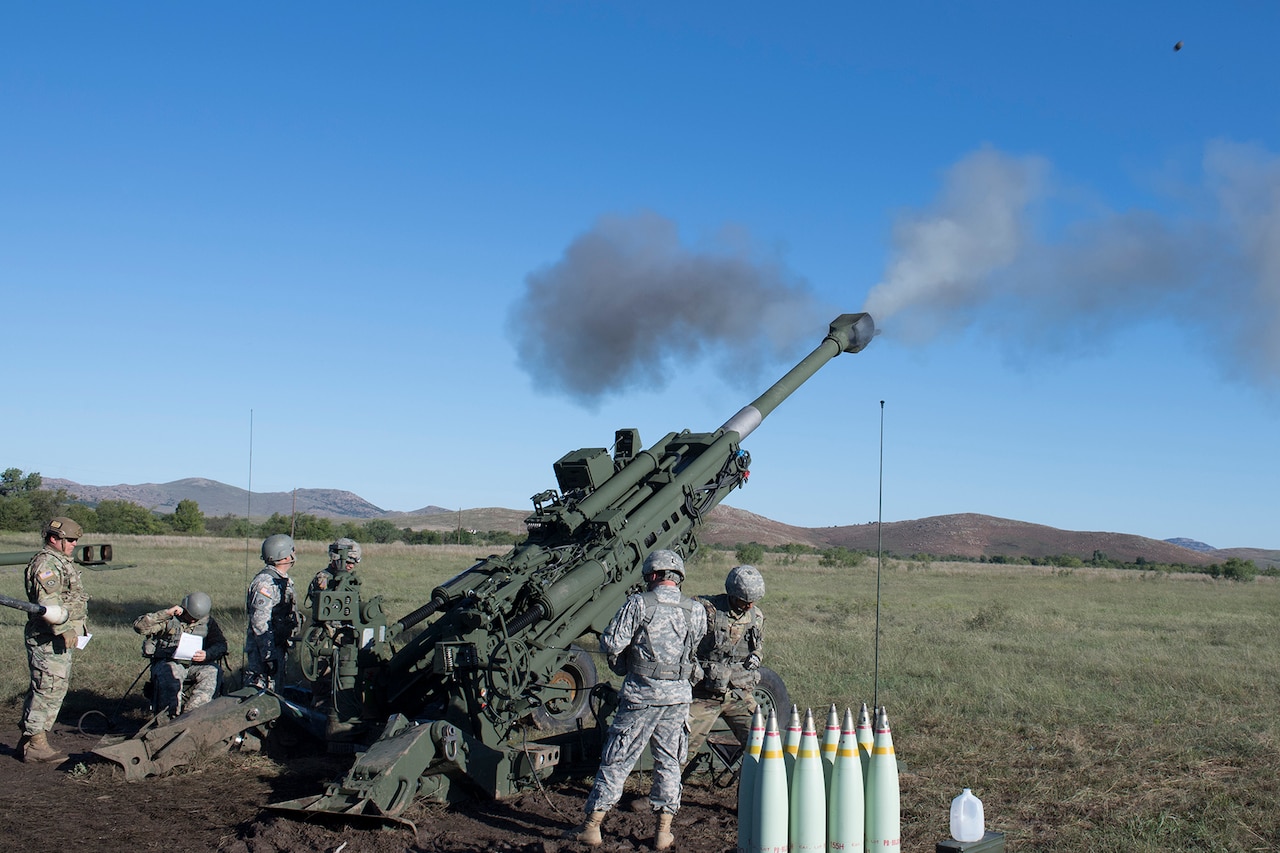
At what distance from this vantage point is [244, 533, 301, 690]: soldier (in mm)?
9523

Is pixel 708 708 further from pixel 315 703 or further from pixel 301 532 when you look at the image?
pixel 301 532

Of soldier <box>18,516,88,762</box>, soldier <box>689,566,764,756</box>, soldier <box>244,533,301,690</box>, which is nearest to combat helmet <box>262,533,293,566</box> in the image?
soldier <box>244,533,301,690</box>

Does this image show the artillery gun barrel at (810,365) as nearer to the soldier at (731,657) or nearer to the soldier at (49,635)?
the soldier at (731,657)

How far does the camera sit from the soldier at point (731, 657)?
7.68 metres

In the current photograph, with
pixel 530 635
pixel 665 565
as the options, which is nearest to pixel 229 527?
pixel 530 635

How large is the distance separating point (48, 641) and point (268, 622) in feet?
5.57

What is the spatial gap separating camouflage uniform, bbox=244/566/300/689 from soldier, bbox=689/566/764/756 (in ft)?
12.8

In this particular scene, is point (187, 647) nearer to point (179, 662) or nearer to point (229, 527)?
point (179, 662)

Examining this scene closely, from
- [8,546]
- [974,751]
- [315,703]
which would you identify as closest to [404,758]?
[315,703]

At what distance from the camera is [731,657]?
783 centimetres

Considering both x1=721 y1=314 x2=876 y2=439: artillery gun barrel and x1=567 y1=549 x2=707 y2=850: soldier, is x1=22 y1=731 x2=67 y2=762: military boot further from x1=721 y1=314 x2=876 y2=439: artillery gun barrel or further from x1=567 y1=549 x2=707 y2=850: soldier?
x1=721 y1=314 x2=876 y2=439: artillery gun barrel

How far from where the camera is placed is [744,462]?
10891 mm

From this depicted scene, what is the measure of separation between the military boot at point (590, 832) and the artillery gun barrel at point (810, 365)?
5.01 metres

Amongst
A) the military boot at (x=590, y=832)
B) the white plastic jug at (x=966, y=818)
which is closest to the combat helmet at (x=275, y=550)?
the military boot at (x=590, y=832)
